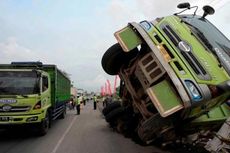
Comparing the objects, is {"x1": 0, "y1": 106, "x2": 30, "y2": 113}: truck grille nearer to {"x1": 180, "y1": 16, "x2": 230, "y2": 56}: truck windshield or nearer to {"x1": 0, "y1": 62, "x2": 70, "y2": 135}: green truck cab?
{"x1": 0, "y1": 62, "x2": 70, "y2": 135}: green truck cab

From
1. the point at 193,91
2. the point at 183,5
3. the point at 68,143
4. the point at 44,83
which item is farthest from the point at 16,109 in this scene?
the point at 193,91

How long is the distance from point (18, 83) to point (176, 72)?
8.01 m

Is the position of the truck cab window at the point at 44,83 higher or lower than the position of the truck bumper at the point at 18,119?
higher

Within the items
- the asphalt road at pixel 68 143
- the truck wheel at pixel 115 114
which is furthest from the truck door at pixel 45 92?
the truck wheel at pixel 115 114

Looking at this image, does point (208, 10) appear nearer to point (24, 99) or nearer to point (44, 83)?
point (24, 99)

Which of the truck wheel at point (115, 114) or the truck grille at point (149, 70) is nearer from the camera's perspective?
the truck grille at point (149, 70)

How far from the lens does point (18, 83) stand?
13.6 meters

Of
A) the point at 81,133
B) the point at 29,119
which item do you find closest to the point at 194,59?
the point at 29,119

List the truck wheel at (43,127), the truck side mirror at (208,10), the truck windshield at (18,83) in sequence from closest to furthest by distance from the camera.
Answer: the truck side mirror at (208,10) → the truck windshield at (18,83) → the truck wheel at (43,127)

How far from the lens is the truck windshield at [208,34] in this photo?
25.6 feet

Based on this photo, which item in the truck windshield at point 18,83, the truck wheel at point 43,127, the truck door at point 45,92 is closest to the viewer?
the truck windshield at point 18,83

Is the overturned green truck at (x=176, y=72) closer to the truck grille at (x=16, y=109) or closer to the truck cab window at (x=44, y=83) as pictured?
the truck grille at (x=16, y=109)

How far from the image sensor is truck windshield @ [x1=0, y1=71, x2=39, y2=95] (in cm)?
1341

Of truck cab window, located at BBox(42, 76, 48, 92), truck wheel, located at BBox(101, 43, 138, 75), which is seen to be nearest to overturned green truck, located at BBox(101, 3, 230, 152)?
truck wheel, located at BBox(101, 43, 138, 75)
